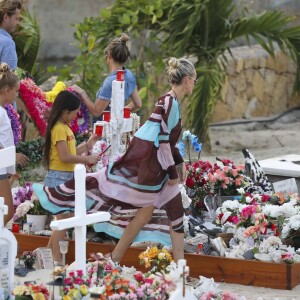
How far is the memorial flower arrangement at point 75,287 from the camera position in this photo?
5.64 m

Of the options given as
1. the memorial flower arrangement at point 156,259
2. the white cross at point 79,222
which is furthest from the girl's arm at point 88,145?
the white cross at point 79,222

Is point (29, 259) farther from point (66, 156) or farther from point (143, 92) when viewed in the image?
point (143, 92)

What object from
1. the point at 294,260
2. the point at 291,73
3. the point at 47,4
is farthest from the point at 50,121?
the point at 47,4

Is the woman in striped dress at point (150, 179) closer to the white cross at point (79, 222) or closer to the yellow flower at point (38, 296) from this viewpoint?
the white cross at point (79, 222)

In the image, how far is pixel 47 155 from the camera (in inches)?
309

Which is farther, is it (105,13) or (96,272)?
(105,13)

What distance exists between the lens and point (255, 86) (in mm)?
16047

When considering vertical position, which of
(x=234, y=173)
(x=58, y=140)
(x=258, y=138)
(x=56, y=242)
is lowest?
(x=56, y=242)

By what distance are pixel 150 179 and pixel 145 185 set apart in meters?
0.06

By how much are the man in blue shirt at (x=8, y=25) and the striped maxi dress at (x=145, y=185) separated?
50.8 inches

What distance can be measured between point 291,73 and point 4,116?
942 centimetres

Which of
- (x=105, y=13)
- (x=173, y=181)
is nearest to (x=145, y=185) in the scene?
(x=173, y=181)

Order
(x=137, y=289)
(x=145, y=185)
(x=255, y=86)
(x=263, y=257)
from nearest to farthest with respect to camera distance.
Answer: (x=137, y=289)
(x=263, y=257)
(x=145, y=185)
(x=255, y=86)

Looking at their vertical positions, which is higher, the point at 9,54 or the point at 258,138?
the point at 258,138
